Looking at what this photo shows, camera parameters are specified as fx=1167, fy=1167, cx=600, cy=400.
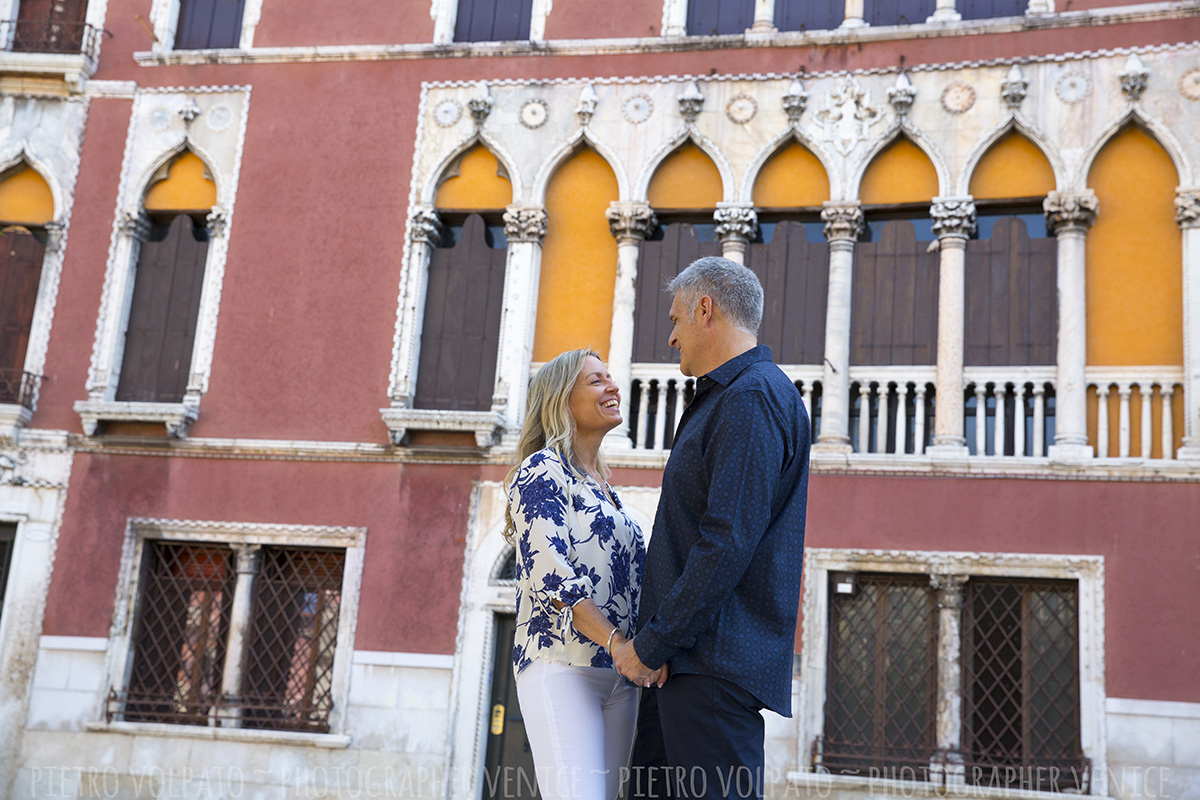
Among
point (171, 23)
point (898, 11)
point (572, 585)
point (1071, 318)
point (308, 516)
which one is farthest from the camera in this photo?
point (171, 23)

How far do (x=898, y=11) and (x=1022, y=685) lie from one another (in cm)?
613

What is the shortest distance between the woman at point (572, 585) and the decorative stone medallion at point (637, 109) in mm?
7614

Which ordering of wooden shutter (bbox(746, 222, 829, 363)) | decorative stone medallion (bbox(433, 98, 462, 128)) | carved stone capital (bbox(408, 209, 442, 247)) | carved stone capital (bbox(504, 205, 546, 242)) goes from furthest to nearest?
decorative stone medallion (bbox(433, 98, 462, 128)), carved stone capital (bbox(408, 209, 442, 247)), carved stone capital (bbox(504, 205, 546, 242)), wooden shutter (bbox(746, 222, 829, 363))

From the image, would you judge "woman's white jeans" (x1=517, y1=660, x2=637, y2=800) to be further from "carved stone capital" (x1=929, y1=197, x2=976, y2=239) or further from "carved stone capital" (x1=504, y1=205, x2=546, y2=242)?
"carved stone capital" (x1=504, y1=205, x2=546, y2=242)

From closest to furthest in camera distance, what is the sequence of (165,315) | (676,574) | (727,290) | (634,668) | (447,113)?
(634,668) < (676,574) < (727,290) < (447,113) < (165,315)

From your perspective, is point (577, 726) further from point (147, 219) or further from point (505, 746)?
point (147, 219)

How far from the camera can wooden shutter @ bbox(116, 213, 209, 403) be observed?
1153 cm

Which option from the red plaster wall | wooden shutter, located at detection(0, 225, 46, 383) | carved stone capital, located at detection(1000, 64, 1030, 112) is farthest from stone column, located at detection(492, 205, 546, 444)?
wooden shutter, located at detection(0, 225, 46, 383)

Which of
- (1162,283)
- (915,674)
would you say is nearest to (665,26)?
(1162,283)

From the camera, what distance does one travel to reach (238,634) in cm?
1056

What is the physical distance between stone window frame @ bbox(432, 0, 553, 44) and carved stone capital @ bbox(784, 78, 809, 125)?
2.54 m

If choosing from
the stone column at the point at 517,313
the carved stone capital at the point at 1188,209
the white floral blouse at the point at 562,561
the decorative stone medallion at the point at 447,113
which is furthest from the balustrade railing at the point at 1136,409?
the white floral blouse at the point at 562,561

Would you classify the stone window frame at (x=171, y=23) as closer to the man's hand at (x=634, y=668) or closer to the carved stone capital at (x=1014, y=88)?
the carved stone capital at (x=1014, y=88)

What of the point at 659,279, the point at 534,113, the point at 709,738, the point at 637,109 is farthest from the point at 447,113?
the point at 709,738
